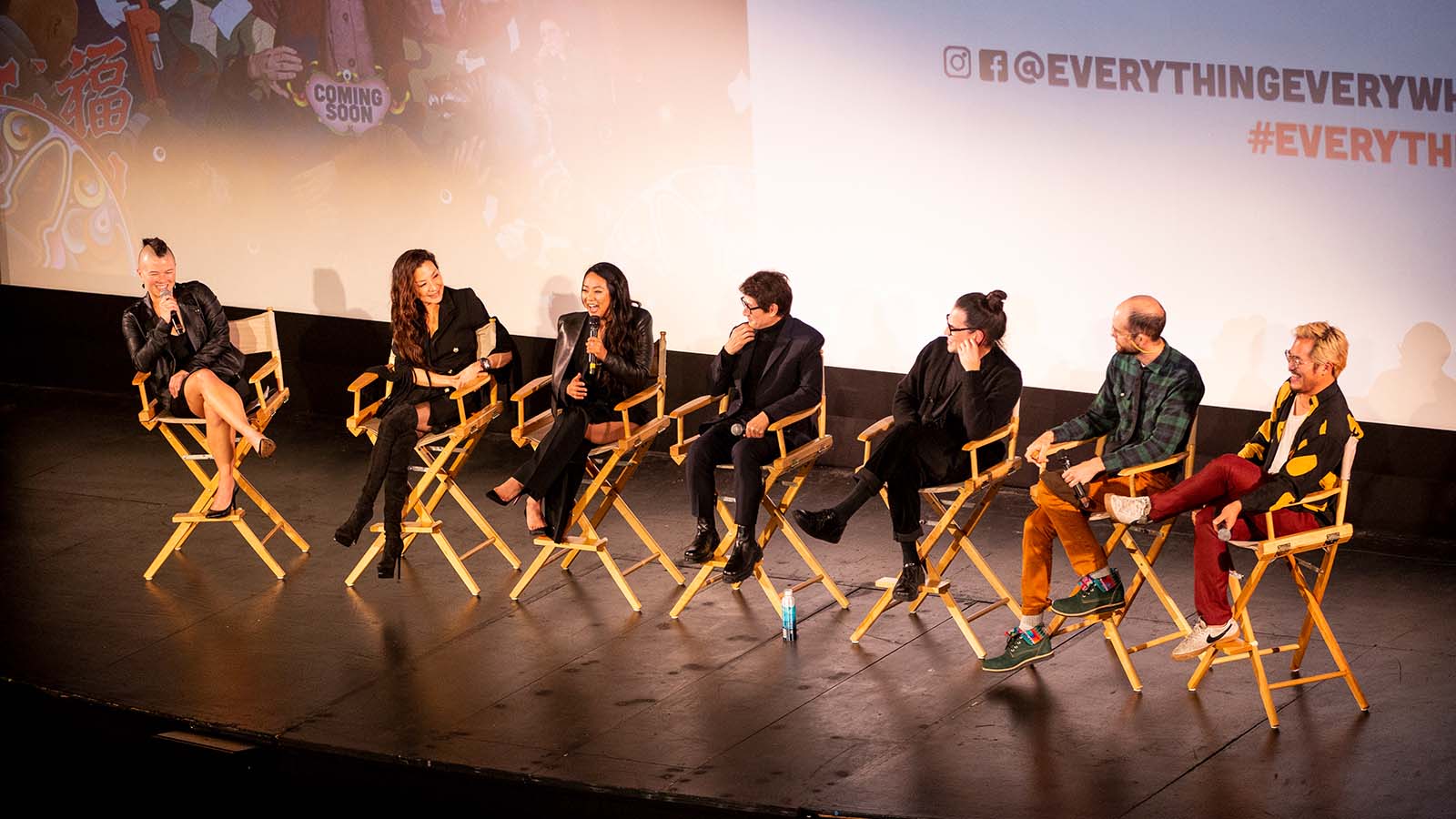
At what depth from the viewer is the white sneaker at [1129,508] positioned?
5289mm

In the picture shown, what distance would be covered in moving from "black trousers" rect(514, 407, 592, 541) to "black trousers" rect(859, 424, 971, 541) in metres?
1.11

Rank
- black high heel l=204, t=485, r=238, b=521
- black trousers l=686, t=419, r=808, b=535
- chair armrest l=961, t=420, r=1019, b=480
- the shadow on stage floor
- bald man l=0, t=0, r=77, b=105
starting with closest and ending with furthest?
the shadow on stage floor
chair armrest l=961, t=420, r=1019, b=480
black trousers l=686, t=419, r=808, b=535
black high heel l=204, t=485, r=238, b=521
bald man l=0, t=0, r=77, b=105

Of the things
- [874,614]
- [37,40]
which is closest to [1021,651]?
[874,614]

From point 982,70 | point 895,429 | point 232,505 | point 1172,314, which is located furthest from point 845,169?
point 232,505

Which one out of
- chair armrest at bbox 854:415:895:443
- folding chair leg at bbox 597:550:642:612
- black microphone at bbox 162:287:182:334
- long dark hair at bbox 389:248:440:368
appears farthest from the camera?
black microphone at bbox 162:287:182:334

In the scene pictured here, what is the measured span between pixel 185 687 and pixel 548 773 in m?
1.43

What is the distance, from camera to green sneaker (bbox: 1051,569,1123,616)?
540cm

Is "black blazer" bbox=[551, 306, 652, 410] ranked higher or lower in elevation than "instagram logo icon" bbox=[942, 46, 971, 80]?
lower

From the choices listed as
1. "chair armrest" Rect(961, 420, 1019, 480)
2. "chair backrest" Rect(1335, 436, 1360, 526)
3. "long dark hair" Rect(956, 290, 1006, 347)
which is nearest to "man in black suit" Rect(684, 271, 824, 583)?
"long dark hair" Rect(956, 290, 1006, 347)

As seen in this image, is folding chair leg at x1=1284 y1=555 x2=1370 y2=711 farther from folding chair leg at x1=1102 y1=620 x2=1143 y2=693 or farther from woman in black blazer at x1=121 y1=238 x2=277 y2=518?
woman in black blazer at x1=121 y1=238 x2=277 y2=518

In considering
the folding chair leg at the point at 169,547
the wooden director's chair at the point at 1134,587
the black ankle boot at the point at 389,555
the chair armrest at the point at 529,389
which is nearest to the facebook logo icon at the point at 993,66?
the wooden director's chair at the point at 1134,587

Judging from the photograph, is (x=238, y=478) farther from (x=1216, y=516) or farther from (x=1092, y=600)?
(x=1216, y=516)

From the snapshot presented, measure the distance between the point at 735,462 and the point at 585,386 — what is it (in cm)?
75

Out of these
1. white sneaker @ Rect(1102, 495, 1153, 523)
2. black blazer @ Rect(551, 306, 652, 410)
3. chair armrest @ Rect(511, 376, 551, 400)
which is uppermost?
black blazer @ Rect(551, 306, 652, 410)
